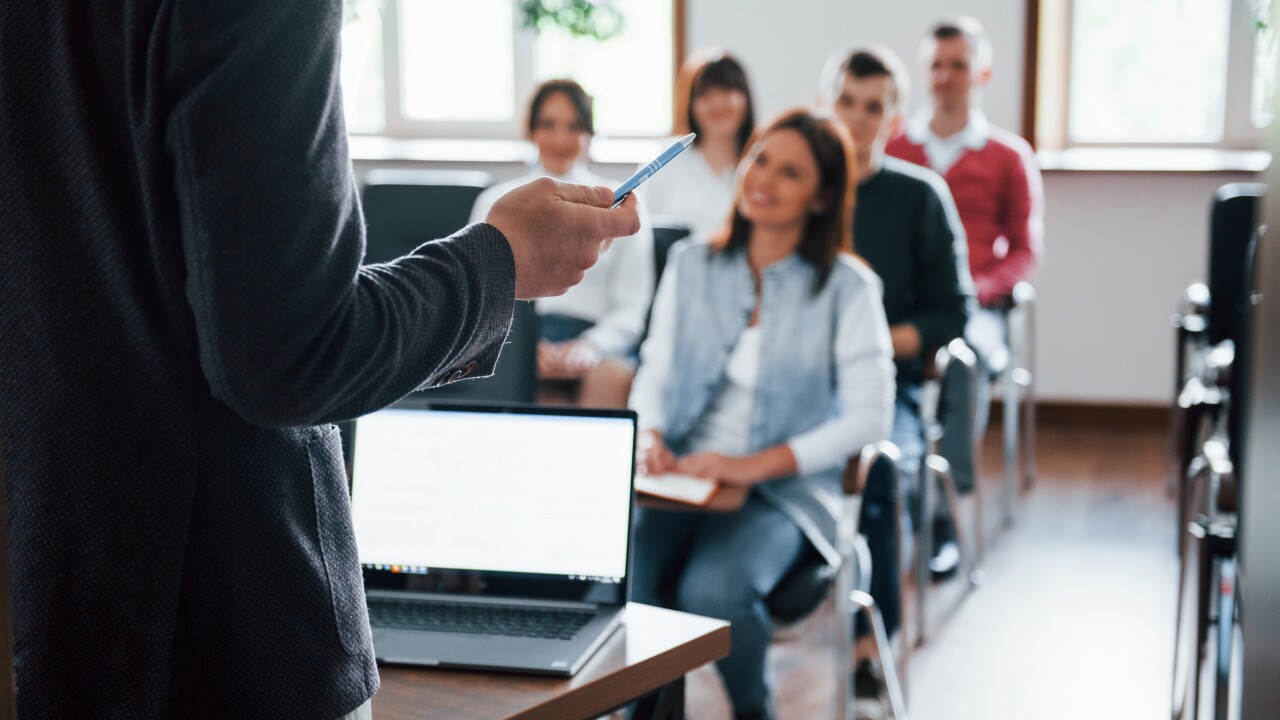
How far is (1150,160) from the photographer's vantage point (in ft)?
18.3

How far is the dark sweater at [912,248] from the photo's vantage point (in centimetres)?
349

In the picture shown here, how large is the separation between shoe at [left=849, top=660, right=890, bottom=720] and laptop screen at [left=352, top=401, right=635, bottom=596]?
145 centimetres

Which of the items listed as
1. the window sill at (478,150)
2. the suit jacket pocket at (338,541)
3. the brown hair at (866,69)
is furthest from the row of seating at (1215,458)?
the window sill at (478,150)

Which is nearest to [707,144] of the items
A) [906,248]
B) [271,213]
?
[906,248]

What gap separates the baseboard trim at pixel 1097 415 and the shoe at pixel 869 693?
3.12 m

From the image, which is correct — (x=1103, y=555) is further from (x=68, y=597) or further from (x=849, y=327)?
(x=68, y=597)

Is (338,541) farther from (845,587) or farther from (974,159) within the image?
(974,159)

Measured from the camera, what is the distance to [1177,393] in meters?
4.03

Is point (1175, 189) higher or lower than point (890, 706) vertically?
higher

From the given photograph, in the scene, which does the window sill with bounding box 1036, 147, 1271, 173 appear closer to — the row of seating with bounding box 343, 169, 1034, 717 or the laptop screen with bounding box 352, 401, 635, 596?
the row of seating with bounding box 343, 169, 1034, 717

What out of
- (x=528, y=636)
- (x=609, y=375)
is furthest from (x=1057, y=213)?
(x=528, y=636)

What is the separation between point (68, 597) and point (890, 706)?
220 centimetres

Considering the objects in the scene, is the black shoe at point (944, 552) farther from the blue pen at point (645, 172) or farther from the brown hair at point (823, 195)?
the blue pen at point (645, 172)

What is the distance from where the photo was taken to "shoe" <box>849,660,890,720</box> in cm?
276
